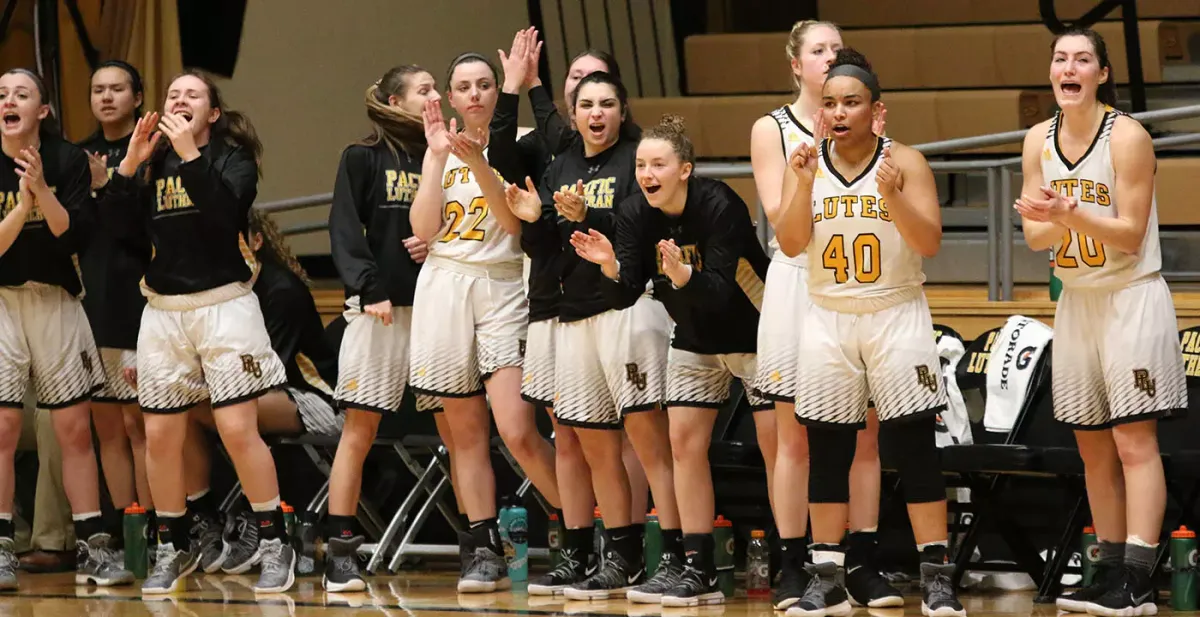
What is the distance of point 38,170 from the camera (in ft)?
21.7

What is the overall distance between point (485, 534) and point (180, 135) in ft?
5.79

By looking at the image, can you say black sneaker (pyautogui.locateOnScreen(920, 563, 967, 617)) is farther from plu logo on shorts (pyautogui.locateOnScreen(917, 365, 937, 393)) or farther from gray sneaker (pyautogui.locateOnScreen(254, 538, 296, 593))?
gray sneaker (pyautogui.locateOnScreen(254, 538, 296, 593))

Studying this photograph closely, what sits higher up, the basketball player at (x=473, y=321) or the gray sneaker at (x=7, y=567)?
the basketball player at (x=473, y=321)

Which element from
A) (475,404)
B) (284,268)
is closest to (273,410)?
(284,268)

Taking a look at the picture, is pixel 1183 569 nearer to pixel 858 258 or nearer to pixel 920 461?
pixel 920 461

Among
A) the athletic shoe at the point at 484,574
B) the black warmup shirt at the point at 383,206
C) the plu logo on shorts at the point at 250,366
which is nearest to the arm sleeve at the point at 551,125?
the black warmup shirt at the point at 383,206

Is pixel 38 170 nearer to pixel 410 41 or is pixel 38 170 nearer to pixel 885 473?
pixel 885 473

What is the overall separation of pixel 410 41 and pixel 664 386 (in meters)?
5.19

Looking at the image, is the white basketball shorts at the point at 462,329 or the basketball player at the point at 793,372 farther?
the white basketball shorts at the point at 462,329

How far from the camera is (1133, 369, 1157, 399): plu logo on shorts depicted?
5.38 m

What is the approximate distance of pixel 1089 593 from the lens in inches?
216

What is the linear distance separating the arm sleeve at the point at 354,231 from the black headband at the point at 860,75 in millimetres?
1908

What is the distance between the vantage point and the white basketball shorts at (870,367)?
5.31 m

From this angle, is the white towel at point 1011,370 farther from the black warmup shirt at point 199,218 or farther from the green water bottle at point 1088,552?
the black warmup shirt at point 199,218
